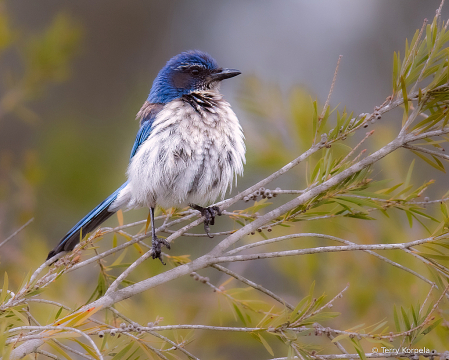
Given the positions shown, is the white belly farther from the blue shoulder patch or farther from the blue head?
the blue head

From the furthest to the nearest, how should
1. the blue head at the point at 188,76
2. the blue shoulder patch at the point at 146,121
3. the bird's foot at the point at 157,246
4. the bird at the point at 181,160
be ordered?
the blue head at the point at 188,76 → the blue shoulder patch at the point at 146,121 → the bird at the point at 181,160 → the bird's foot at the point at 157,246

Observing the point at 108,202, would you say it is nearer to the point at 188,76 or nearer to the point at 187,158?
the point at 187,158

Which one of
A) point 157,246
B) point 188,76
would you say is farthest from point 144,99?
point 157,246

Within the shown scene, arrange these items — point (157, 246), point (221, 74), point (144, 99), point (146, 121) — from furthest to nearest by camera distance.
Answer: point (144, 99), point (221, 74), point (146, 121), point (157, 246)

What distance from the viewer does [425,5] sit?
24.1 ft

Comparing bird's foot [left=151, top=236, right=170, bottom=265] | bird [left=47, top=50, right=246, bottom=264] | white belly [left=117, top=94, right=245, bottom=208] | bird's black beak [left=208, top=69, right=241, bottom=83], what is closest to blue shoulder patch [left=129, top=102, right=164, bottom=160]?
bird [left=47, top=50, right=246, bottom=264]

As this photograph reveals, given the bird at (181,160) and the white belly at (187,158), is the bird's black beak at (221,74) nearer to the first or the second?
the bird at (181,160)

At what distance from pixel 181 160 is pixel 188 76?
0.84 metres

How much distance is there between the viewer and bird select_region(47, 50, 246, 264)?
283 cm

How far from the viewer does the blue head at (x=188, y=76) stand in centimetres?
334

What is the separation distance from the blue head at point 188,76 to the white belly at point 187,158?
302mm

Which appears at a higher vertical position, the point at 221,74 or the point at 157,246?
the point at 221,74

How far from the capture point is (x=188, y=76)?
3.41 metres

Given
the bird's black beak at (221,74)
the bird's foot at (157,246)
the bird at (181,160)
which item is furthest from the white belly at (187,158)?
the bird's black beak at (221,74)
